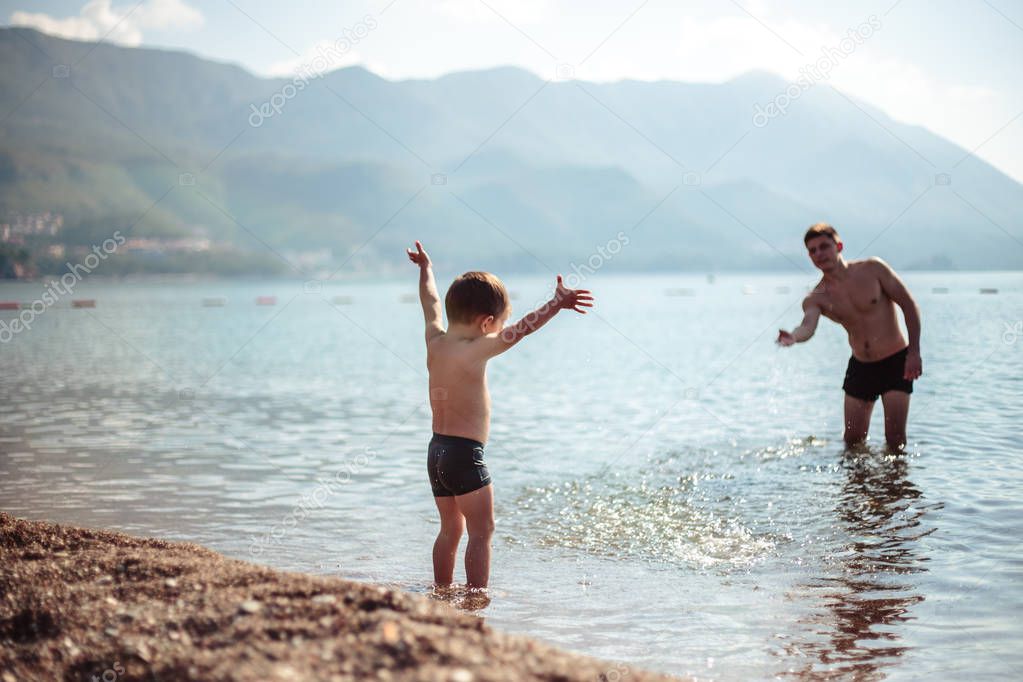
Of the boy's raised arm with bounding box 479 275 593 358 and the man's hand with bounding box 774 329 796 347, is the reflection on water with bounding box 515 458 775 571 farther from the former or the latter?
the boy's raised arm with bounding box 479 275 593 358

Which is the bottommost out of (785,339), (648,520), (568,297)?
(648,520)

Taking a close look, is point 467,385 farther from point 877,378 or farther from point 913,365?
point 877,378

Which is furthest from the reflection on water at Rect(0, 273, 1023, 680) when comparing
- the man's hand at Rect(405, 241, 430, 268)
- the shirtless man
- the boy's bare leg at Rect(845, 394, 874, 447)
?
the man's hand at Rect(405, 241, 430, 268)

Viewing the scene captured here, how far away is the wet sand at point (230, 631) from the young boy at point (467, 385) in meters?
1.39

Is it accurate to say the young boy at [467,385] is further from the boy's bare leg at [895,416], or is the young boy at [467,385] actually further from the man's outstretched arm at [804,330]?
the boy's bare leg at [895,416]

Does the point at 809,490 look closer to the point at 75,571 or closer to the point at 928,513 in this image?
the point at 928,513

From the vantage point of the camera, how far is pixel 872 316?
980 cm

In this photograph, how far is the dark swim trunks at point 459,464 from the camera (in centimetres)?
555

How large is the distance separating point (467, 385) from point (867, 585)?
3.08m

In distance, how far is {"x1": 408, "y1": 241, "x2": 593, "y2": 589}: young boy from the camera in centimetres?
539

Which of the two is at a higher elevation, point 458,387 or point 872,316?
point 872,316

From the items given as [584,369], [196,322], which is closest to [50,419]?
[584,369]
